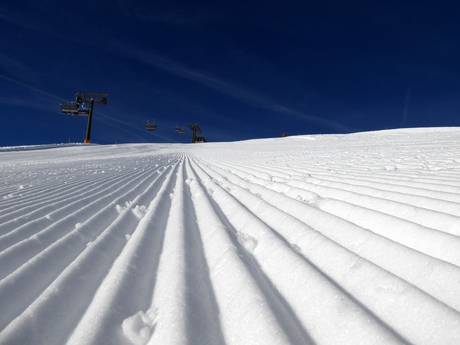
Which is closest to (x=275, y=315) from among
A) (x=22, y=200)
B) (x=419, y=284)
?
(x=419, y=284)

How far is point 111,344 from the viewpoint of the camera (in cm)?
102

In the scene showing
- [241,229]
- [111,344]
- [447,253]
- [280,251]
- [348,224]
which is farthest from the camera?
[241,229]

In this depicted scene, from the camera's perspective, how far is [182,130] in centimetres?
5134

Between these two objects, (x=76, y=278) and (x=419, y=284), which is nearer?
(x=419, y=284)

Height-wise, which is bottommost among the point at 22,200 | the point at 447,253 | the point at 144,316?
the point at 22,200

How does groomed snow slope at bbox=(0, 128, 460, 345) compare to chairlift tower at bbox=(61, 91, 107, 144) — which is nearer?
groomed snow slope at bbox=(0, 128, 460, 345)

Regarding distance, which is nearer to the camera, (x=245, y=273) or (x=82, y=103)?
(x=245, y=273)

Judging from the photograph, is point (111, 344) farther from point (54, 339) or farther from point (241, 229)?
point (241, 229)

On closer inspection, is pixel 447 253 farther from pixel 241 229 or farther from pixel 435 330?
pixel 241 229

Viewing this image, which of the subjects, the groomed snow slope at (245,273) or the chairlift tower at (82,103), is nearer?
the groomed snow slope at (245,273)

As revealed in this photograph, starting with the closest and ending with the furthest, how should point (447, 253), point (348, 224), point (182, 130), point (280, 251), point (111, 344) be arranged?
point (111, 344) < point (447, 253) < point (280, 251) < point (348, 224) < point (182, 130)

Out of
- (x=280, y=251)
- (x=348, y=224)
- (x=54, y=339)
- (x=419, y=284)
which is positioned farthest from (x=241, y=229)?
(x=54, y=339)

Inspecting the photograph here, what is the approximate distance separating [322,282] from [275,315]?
277 millimetres

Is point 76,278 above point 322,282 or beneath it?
beneath
